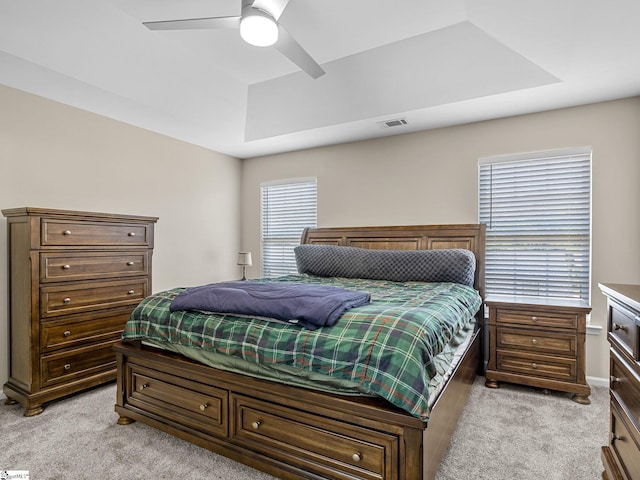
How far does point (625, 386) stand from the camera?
4.64 feet

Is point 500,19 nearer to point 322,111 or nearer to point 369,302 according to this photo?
point 322,111

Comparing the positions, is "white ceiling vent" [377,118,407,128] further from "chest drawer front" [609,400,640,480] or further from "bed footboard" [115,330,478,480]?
"chest drawer front" [609,400,640,480]

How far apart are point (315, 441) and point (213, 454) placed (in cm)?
73

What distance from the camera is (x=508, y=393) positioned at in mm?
2826

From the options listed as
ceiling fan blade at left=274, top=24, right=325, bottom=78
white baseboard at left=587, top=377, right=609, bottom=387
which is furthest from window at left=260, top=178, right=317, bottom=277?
white baseboard at left=587, top=377, right=609, bottom=387

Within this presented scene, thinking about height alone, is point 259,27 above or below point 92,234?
above

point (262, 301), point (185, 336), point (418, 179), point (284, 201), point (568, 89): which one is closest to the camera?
point (262, 301)

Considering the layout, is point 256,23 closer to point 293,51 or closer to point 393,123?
point 293,51

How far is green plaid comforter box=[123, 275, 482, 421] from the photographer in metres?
1.44

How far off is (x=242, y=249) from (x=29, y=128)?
2.76 m

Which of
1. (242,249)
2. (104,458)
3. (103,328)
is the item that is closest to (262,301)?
(104,458)

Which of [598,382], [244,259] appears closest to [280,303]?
[244,259]

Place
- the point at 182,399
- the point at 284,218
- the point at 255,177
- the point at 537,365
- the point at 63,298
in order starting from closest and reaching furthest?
the point at 182,399 < the point at 63,298 < the point at 537,365 < the point at 284,218 < the point at 255,177

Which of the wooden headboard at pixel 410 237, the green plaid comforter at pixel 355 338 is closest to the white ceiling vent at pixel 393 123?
the wooden headboard at pixel 410 237
